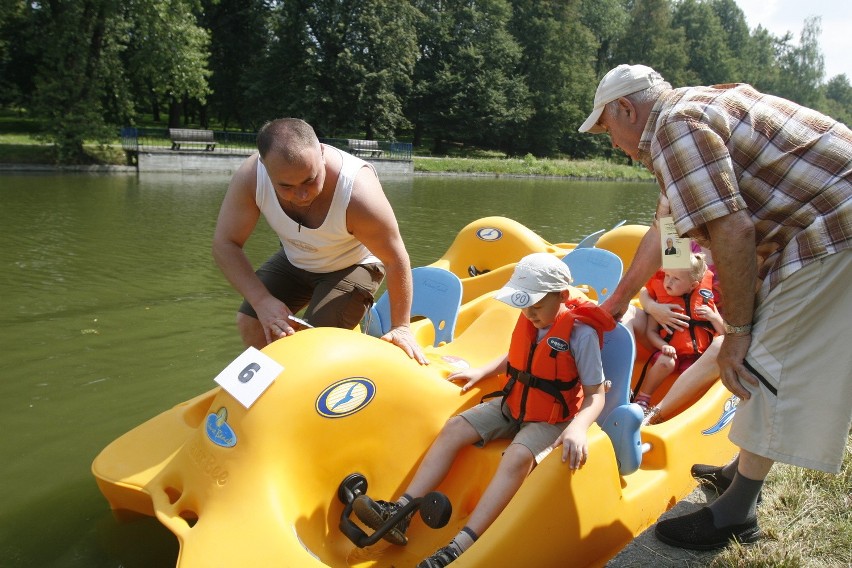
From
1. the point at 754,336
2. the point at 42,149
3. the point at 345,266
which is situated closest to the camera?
the point at 754,336

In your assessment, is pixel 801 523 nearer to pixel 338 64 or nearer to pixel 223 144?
pixel 223 144

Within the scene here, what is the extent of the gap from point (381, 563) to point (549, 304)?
3.78ft

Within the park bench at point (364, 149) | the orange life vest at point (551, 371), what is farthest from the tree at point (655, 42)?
the orange life vest at point (551, 371)

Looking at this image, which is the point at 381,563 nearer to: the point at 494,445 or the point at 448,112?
the point at 494,445

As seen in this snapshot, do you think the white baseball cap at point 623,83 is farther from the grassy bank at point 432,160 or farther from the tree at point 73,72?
the tree at point 73,72

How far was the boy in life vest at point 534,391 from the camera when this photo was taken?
2623mm

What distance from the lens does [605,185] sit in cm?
3005

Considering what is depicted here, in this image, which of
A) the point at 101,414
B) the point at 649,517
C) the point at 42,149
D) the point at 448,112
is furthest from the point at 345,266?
the point at 448,112

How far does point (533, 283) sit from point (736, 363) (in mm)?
783

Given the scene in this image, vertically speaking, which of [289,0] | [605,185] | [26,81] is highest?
[289,0]

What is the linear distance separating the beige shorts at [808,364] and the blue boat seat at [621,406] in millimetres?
749

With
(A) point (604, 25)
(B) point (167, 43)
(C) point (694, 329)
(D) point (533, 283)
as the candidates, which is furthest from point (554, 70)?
(D) point (533, 283)

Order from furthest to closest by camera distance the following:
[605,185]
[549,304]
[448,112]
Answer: [448,112], [605,185], [549,304]

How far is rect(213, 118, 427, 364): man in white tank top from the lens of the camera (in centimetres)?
306
